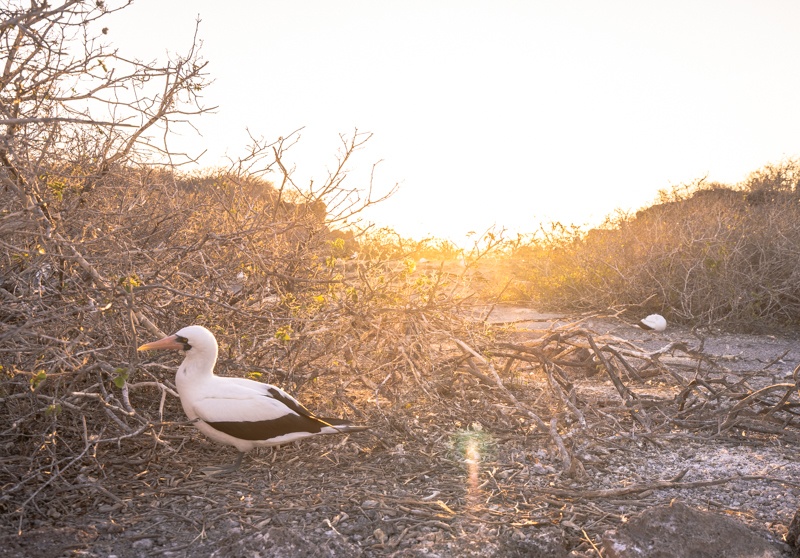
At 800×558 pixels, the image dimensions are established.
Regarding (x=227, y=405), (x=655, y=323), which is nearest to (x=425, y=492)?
(x=227, y=405)

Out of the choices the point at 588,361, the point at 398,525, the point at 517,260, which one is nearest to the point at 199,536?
the point at 398,525

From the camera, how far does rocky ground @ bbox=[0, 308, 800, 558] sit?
2.62m

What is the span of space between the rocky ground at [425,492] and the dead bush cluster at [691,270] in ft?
17.5

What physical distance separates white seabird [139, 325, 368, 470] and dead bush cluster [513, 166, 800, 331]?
664 cm

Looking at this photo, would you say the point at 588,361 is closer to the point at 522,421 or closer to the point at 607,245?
the point at 522,421

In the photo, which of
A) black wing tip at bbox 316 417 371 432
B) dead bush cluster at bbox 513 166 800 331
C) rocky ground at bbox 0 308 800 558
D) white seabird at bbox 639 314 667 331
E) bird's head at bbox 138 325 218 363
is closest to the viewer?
rocky ground at bbox 0 308 800 558

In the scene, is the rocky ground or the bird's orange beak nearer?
the rocky ground

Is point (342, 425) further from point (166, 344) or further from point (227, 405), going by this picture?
point (166, 344)

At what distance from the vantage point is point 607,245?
34.8 feet

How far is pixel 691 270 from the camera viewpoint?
9.05 metres

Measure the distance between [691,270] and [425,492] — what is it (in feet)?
23.5

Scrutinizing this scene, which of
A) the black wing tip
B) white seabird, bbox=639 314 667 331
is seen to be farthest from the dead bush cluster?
the black wing tip

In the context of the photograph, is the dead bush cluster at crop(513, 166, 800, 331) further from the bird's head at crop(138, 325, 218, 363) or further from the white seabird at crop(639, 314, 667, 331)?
the bird's head at crop(138, 325, 218, 363)

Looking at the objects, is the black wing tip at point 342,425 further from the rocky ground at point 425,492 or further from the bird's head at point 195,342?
the bird's head at point 195,342
